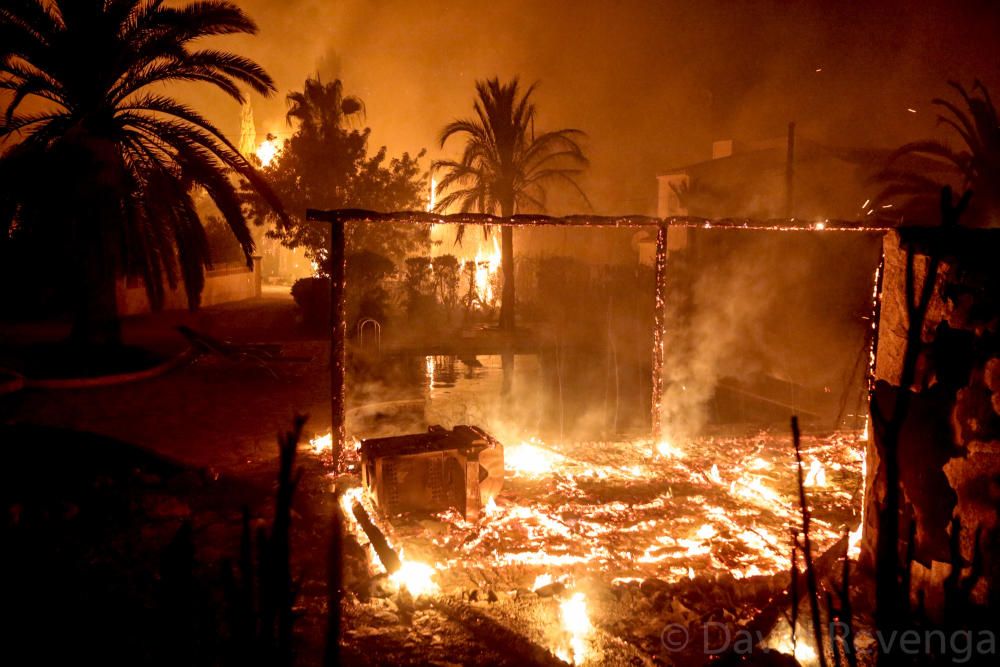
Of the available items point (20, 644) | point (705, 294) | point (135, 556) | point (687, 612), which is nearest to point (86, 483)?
point (135, 556)

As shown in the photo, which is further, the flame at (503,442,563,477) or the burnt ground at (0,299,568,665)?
the flame at (503,442,563,477)

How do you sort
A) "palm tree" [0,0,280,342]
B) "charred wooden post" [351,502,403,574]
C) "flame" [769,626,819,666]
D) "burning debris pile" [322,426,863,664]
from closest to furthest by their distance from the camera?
1. "flame" [769,626,819,666]
2. "burning debris pile" [322,426,863,664]
3. "charred wooden post" [351,502,403,574]
4. "palm tree" [0,0,280,342]

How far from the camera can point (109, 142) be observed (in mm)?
10859

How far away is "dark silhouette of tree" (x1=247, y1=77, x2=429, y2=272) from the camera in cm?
2284

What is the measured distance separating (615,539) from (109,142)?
10.9 meters

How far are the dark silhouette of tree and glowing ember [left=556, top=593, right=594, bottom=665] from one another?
1990cm

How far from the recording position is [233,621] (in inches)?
87.4

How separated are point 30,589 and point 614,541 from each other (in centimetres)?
465

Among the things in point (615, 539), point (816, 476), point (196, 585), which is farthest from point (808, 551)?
point (816, 476)

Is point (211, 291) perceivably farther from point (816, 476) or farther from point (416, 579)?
point (816, 476)

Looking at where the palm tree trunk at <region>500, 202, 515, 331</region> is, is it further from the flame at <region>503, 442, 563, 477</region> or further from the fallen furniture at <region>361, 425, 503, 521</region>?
the fallen furniture at <region>361, 425, 503, 521</region>

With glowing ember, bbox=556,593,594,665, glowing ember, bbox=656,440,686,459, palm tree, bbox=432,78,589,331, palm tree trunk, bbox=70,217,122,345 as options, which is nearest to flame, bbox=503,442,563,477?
glowing ember, bbox=656,440,686,459

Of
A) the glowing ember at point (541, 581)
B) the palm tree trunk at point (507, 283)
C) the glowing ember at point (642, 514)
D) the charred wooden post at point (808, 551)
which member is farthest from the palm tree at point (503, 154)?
the charred wooden post at point (808, 551)

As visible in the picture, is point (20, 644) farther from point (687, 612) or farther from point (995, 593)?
point (995, 593)
